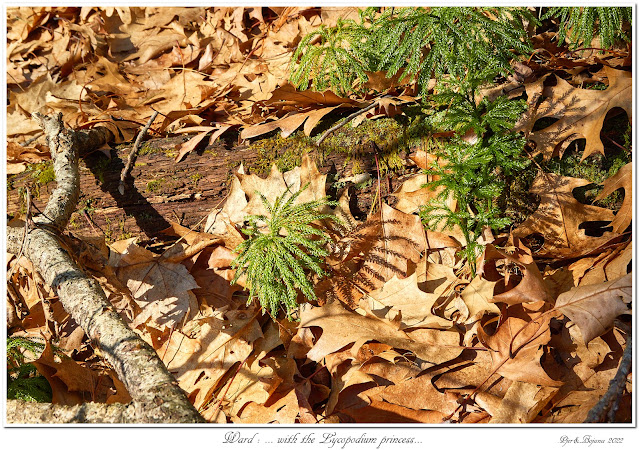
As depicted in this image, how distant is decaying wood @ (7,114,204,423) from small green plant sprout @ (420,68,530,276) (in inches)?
47.8

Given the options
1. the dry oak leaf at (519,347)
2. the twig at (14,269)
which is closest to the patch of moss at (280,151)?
the twig at (14,269)

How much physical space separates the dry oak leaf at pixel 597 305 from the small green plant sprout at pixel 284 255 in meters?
0.92

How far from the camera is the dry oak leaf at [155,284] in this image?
2.24 m

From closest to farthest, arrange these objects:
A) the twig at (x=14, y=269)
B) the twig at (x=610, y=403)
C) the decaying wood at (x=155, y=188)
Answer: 1. the twig at (x=610, y=403)
2. the twig at (x=14, y=269)
3. the decaying wood at (x=155, y=188)

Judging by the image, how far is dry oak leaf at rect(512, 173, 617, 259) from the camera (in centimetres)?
188

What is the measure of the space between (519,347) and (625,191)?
2.62 feet

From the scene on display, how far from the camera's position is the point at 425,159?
206 centimetres

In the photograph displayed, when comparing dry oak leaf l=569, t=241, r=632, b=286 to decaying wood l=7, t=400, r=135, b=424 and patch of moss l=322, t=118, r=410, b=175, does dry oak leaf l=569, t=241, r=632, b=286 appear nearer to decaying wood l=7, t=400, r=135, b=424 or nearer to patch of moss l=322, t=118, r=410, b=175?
patch of moss l=322, t=118, r=410, b=175

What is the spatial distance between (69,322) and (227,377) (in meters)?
1.08

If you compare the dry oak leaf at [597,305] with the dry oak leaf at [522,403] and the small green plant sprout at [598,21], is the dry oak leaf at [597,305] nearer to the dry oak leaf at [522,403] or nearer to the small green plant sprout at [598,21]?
the dry oak leaf at [522,403]

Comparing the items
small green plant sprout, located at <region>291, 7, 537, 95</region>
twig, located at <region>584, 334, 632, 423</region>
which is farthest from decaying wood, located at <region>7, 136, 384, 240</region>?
twig, located at <region>584, 334, 632, 423</region>

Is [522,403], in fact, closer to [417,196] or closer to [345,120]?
[417,196]

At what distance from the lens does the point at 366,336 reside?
5.75 ft
